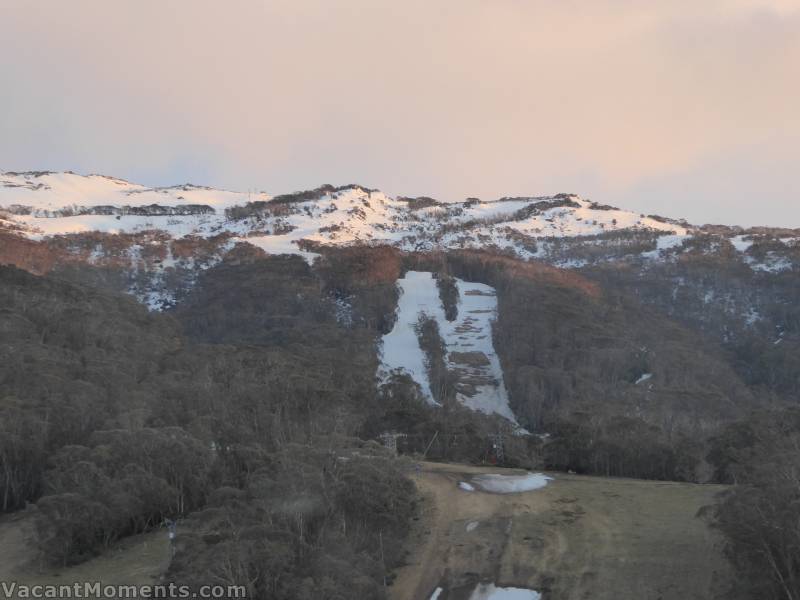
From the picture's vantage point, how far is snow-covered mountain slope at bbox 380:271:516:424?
69.9 meters

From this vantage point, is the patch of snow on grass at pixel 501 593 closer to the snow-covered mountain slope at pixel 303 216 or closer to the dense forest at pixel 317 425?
the dense forest at pixel 317 425

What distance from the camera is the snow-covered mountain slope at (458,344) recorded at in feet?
229

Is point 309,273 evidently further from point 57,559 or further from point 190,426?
point 57,559

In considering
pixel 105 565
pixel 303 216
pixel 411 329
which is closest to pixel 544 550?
pixel 105 565

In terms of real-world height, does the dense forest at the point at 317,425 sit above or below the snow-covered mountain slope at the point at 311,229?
below

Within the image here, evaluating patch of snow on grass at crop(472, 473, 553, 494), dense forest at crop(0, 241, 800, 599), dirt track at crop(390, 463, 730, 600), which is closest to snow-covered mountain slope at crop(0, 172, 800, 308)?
dense forest at crop(0, 241, 800, 599)

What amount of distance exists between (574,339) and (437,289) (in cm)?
2696

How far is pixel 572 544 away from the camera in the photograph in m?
23.8

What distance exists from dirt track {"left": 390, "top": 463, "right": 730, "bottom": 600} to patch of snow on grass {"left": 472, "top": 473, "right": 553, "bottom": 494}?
0.67 metres

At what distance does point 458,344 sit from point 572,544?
5949cm

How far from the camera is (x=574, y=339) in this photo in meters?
78.8

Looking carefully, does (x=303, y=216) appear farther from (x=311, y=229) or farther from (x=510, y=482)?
(x=510, y=482)

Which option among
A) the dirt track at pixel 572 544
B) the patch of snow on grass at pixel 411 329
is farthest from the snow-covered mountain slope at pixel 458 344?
the dirt track at pixel 572 544

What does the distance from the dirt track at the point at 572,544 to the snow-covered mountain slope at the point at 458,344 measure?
33443mm
